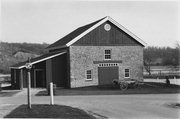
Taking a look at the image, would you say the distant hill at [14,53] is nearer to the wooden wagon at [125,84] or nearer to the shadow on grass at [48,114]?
the wooden wagon at [125,84]

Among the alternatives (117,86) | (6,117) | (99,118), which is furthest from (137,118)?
(117,86)

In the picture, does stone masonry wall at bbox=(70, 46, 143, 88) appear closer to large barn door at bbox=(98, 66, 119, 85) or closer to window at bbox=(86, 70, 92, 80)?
window at bbox=(86, 70, 92, 80)

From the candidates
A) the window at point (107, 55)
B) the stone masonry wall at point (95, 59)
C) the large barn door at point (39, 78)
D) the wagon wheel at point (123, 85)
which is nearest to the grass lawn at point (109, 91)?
the wagon wheel at point (123, 85)

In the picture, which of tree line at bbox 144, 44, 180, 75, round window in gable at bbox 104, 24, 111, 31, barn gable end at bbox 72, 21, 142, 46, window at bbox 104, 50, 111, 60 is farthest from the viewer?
tree line at bbox 144, 44, 180, 75

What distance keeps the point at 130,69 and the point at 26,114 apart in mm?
23939

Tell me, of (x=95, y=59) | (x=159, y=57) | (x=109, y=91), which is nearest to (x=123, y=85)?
(x=109, y=91)

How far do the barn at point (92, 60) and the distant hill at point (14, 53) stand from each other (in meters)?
26.7

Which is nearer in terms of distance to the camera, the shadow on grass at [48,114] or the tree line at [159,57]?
the shadow on grass at [48,114]

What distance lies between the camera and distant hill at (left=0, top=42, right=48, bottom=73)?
211 ft

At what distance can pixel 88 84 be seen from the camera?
112 feet

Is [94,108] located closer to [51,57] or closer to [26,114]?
[26,114]

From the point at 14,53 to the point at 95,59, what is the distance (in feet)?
148

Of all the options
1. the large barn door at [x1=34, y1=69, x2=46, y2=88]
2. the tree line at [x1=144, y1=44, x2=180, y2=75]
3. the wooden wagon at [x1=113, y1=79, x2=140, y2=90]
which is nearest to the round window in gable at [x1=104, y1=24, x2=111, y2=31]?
the wooden wagon at [x1=113, y1=79, x2=140, y2=90]

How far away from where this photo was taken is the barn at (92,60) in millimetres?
33594
